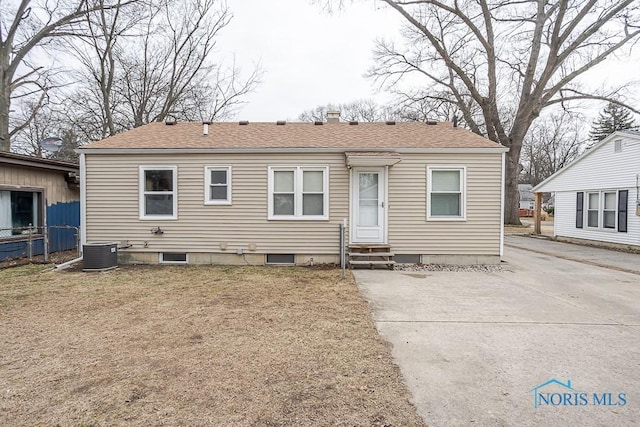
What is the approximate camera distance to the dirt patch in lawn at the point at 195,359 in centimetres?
240

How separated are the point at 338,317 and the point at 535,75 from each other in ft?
73.9

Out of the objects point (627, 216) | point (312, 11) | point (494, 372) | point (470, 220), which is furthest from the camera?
point (312, 11)

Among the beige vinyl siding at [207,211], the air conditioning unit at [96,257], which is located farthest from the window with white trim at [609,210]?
the air conditioning unit at [96,257]

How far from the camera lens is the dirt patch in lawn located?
7.88 feet

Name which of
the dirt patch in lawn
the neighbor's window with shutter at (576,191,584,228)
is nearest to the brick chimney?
the dirt patch in lawn

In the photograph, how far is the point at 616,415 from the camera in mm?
2379

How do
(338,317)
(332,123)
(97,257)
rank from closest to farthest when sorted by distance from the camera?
(338,317), (97,257), (332,123)

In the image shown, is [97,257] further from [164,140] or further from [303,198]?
[303,198]

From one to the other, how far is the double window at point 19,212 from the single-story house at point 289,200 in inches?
77.2

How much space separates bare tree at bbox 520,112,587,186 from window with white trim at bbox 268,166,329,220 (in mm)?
42331

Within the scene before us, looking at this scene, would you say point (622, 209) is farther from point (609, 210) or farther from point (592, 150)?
point (592, 150)

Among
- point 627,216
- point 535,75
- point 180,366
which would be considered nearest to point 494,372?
point 180,366

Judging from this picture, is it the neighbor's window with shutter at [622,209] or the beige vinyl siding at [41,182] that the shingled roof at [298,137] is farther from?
the neighbor's window with shutter at [622,209]

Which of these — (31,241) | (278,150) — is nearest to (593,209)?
(278,150)
